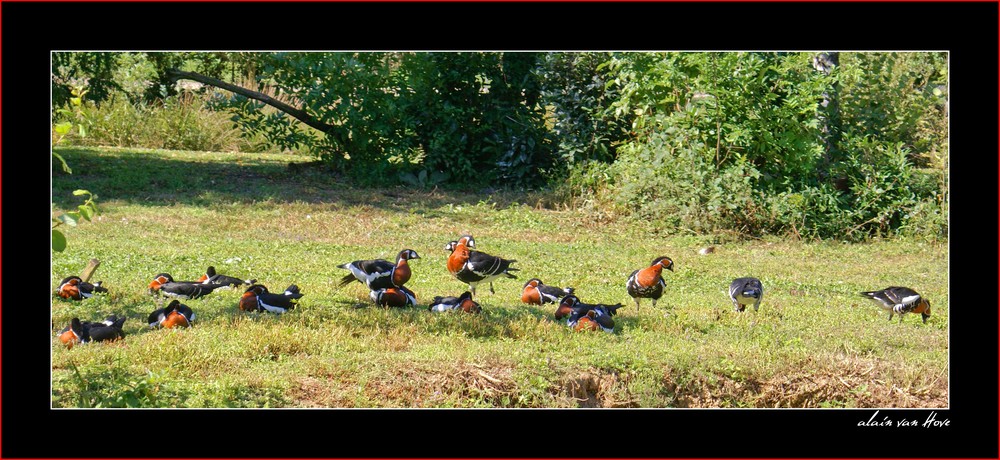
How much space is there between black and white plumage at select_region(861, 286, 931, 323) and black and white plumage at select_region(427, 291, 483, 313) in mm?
3953

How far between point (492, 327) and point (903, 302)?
4009mm

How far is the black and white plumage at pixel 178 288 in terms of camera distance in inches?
363

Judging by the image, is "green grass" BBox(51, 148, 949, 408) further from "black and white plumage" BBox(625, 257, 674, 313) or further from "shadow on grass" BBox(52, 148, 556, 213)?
"shadow on grass" BBox(52, 148, 556, 213)

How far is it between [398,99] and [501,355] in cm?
1105

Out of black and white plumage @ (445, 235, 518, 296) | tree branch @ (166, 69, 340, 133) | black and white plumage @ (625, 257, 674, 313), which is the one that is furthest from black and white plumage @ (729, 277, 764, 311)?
tree branch @ (166, 69, 340, 133)

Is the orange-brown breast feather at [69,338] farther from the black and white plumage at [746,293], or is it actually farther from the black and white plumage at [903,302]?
the black and white plumage at [903,302]

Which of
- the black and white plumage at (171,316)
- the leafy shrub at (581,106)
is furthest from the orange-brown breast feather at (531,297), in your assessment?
the leafy shrub at (581,106)

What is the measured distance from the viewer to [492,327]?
8.52 metres

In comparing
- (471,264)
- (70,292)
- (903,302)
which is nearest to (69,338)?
(70,292)

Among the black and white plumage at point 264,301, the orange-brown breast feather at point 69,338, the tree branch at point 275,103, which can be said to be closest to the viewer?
the orange-brown breast feather at point 69,338

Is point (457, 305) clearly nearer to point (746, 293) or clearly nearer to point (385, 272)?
point (385, 272)

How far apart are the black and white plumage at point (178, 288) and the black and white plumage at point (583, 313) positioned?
129 inches

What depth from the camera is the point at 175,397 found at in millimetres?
6609

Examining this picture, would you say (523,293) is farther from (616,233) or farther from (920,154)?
(920,154)
